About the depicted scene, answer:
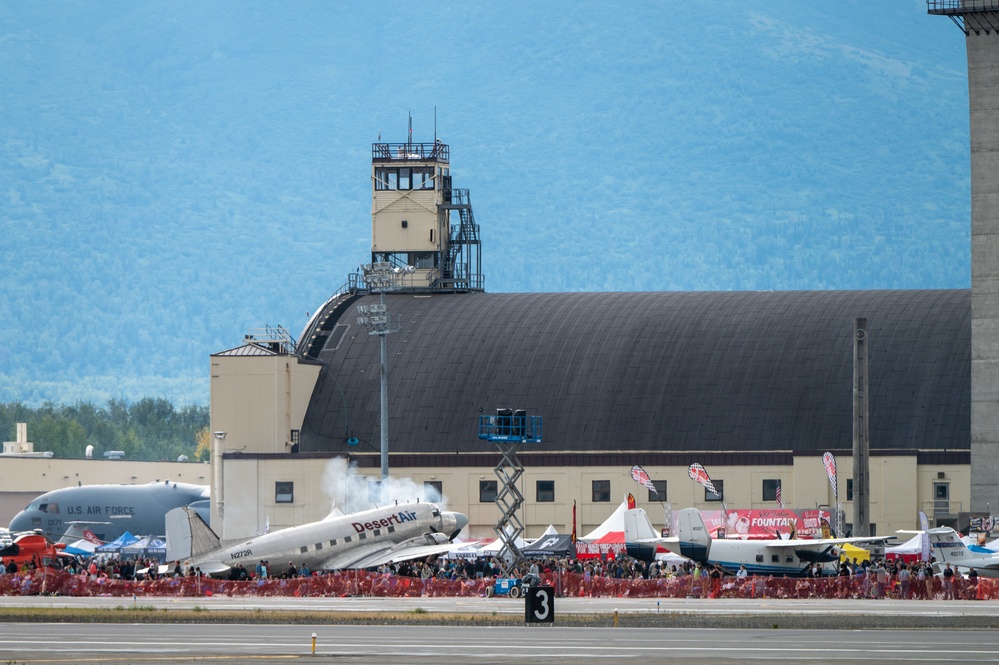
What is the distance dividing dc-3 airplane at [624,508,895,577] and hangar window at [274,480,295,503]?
27752 mm

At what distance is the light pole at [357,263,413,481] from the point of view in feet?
259

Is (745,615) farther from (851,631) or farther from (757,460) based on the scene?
(757,460)

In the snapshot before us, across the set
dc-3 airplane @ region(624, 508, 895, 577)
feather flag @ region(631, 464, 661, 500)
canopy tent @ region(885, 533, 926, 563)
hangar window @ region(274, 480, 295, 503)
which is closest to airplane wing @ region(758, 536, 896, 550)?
dc-3 airplane @ region(624, 508, 895, 577)

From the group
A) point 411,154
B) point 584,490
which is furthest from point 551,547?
point 411,154

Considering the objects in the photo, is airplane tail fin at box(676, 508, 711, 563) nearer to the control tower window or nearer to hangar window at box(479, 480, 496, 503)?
hangar window at box(479, 480, 496, 503)

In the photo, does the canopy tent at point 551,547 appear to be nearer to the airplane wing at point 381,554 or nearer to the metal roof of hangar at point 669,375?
the airplane wing at point 381,554

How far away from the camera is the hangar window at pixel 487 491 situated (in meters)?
88.8

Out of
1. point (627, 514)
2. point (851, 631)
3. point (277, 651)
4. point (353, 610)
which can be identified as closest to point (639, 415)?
point (627, 514)

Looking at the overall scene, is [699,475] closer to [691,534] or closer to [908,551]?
[908,551]

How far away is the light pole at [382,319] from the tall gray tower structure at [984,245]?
28455 millimetres

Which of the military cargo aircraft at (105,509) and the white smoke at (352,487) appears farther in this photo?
the military cargo aircraft at (105,509)

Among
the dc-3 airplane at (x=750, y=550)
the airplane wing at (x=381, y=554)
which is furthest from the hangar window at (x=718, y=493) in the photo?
the airplane wing at (x=381, y=554)

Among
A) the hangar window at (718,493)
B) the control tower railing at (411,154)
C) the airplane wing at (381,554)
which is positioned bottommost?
the airplane wing at (381,554)

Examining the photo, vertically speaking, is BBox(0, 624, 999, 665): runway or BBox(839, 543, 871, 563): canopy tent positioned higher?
BBox(0, 624, 999, 665): runway
